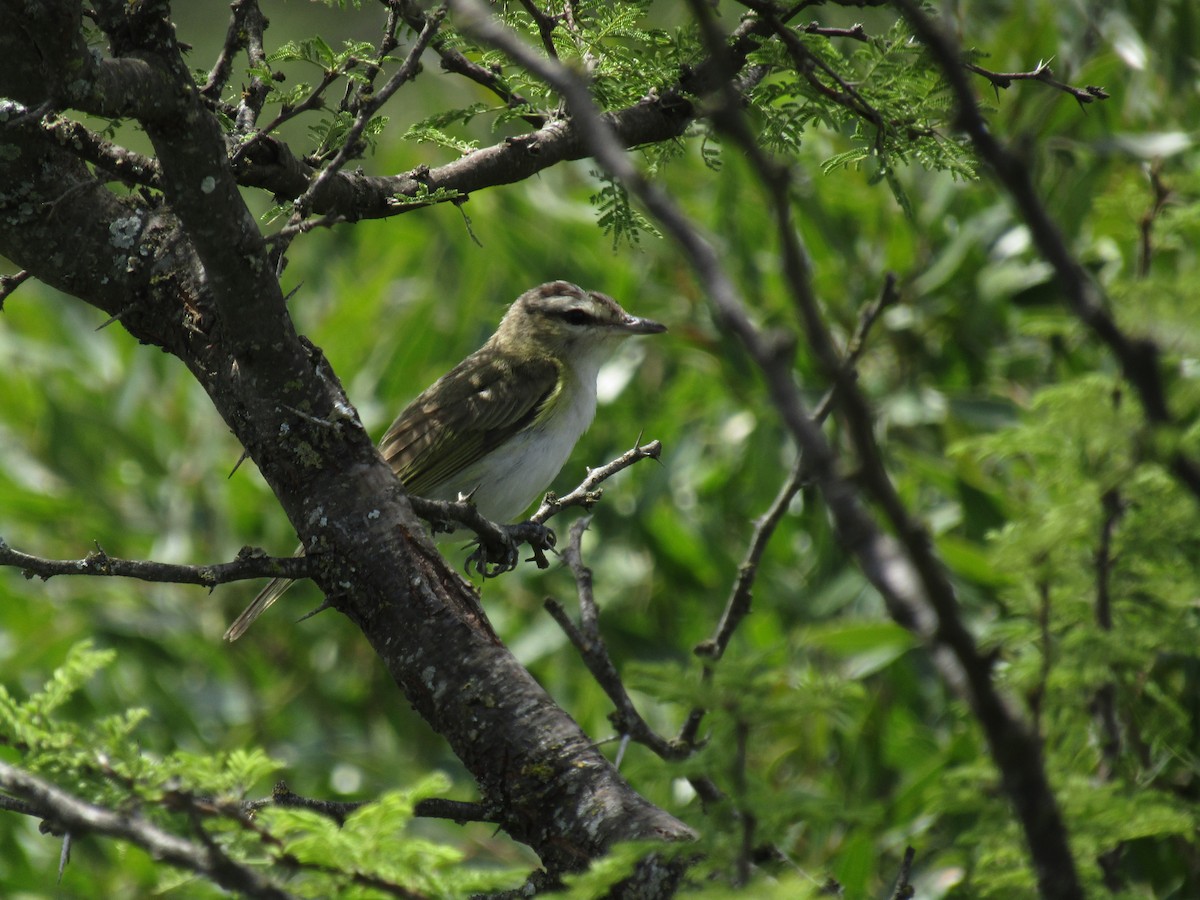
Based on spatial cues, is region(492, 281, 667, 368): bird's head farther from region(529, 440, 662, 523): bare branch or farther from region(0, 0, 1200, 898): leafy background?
region(529, 440, 662, 523): bare branch

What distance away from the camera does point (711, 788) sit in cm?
299

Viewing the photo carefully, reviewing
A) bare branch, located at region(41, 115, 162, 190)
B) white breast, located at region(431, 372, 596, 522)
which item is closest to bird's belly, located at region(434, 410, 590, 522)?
white breast, located at region(431, 372, 596, 522)

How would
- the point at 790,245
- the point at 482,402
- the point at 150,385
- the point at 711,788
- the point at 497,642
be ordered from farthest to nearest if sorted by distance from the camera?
the point at 150,385, the point at 482,402, the point at 711,788, the point at 497,642, the point at 790,245

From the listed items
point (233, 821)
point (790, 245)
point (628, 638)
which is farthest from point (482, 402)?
point (790, 245)

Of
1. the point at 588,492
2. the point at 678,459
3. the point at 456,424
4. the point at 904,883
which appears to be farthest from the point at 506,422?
the point at 904,883

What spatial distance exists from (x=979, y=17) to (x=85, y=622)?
4.24 m

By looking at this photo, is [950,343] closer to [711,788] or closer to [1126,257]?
[1126,257]

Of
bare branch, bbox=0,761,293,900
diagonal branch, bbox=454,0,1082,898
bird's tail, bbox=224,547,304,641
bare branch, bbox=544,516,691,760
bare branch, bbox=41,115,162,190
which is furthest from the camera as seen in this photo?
bird's tail, bbox=224,547,304,641

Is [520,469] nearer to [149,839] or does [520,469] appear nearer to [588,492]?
[588,492]

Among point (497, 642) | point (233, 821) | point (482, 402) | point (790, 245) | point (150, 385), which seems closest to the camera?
point (790, 245)

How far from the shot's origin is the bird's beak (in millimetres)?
4906

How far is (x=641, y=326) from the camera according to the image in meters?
5.00

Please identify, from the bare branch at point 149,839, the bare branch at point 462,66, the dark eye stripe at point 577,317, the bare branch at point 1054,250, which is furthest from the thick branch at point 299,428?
the dark eye stripe at point 577,317

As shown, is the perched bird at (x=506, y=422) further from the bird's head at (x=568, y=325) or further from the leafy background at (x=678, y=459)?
the leafy background at (x=678, y=459)
